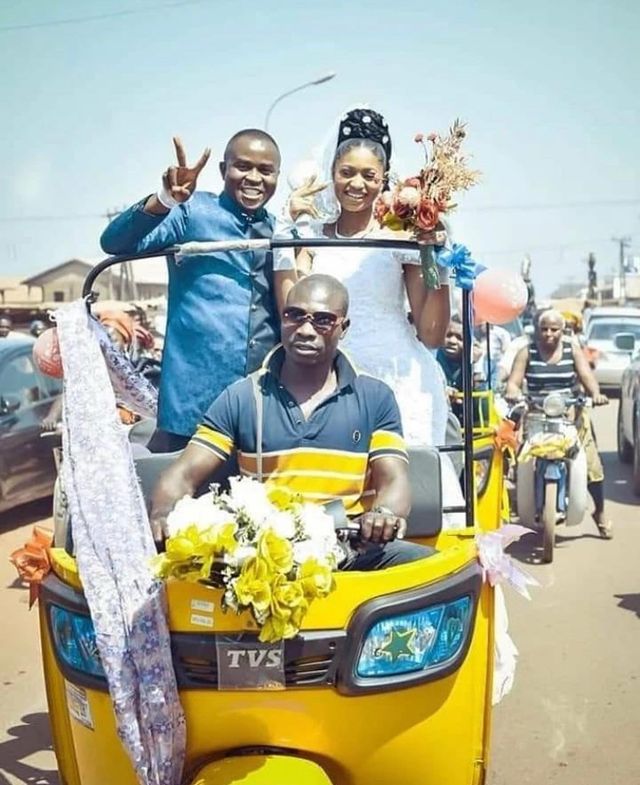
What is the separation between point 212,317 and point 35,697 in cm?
240

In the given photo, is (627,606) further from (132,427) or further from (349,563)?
(349,563)

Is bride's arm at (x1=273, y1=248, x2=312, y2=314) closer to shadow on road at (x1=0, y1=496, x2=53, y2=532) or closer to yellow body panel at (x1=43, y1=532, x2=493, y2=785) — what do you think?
yellow body panel at (x1=43, y1=532, x2=493, y2=785)

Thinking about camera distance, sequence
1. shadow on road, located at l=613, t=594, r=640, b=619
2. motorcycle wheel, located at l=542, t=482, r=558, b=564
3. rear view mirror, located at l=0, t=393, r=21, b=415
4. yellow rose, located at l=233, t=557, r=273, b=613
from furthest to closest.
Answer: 1. rear view mirror, located at l=0, t=393, r=21, b=415
2. motorcycle wheel, located at l=542, t=482, r=558, b=564
3. shadow on road, located at l=613, t=594, r=640, b=619
4. yellow rose, located at l=233, t=557, r=273, b=613

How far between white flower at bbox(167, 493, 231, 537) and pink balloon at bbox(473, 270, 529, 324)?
302cm

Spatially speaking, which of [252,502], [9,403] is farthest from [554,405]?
[252,502]

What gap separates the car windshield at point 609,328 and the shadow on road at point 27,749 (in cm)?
2018

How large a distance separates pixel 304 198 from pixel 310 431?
1.17 meters

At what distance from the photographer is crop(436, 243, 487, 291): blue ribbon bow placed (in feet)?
11.3

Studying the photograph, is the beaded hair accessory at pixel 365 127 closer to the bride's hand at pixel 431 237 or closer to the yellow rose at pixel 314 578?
the bride's hand at pixel 431 237

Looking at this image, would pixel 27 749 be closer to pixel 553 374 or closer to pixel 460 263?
pixel 460 263

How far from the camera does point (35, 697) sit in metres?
5.20

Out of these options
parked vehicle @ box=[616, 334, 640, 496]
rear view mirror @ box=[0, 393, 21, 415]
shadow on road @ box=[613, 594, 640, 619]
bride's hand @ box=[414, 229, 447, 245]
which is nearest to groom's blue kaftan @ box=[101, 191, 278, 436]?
bride's hand @ box=[414, 229, 447, 245]

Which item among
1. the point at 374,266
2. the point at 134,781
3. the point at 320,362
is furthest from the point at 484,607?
the point at 374,266

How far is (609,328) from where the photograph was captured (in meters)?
23.7
